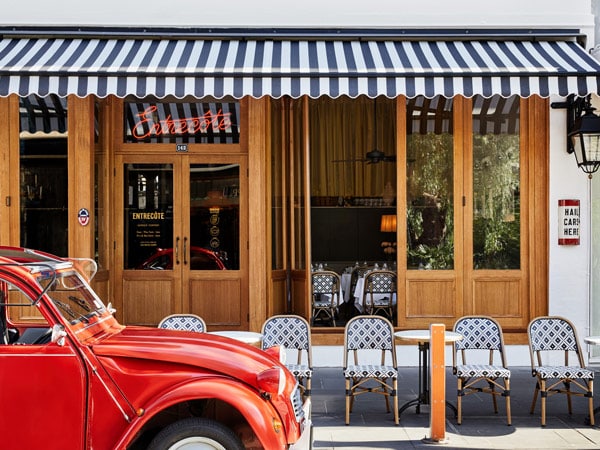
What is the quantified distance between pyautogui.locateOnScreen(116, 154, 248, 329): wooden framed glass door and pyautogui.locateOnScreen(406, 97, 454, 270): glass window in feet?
7.58

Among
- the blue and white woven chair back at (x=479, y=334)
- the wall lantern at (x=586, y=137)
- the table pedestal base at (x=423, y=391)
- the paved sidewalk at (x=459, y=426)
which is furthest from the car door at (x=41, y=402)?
the wall lantern at (x=586, y=137)

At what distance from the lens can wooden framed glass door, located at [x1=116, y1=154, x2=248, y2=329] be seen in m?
10.6

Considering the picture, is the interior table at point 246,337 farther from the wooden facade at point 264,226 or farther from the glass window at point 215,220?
the glass window at point 215,220

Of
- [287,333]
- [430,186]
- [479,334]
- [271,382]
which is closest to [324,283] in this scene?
[430,186]

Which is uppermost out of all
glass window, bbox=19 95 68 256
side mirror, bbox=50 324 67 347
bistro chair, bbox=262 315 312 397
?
glass window, bbox=19 95 68 256

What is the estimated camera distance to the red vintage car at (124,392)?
4750mm

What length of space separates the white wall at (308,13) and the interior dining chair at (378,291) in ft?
12.4

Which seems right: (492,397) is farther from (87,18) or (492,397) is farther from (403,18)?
(87,18)

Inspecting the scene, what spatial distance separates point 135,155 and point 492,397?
573 centimetres

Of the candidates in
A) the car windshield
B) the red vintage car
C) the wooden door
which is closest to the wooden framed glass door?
the wooden door

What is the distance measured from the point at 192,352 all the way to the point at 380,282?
23.1 ft

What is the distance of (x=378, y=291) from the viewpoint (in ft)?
38.9

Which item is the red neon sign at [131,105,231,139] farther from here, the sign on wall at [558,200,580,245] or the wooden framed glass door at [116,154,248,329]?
the sign on wall at [558,200,580,245]

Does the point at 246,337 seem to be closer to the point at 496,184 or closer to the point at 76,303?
the point at 76,303
